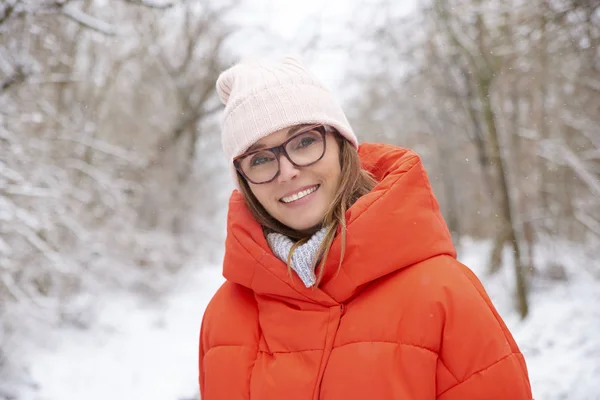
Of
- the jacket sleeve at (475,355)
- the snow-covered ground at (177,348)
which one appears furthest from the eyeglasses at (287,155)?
the snow-covered ground at (177,348)

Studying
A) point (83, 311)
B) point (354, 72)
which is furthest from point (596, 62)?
point (354, 72)

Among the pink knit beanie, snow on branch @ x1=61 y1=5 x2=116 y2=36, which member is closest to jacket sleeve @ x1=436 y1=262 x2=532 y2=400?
the pink knit beanie

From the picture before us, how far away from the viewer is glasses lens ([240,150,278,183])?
5.14 ft

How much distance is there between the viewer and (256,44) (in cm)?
1364

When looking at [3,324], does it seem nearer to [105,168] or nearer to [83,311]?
[83,311]

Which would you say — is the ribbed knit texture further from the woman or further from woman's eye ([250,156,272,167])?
woman's eye ([250,156,272,167])

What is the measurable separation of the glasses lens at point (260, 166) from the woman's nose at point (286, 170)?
4 centimetres

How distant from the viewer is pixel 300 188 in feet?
5.04

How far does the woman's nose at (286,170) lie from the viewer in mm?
1503

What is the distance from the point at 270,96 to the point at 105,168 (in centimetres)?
883

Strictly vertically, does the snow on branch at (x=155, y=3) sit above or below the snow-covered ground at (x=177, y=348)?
above

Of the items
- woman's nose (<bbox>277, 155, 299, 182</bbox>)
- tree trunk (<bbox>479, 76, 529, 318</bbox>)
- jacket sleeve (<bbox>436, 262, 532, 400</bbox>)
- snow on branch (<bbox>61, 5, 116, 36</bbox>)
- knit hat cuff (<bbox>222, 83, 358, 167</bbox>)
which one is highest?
snow on branch (<bbox>61, 5, 116, 36</bbox>)

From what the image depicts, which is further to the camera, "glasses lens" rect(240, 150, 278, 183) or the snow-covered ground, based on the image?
the snow-covered ground

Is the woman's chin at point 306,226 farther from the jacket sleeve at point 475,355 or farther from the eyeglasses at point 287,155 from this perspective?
the jacket sleeve at point 475,355
